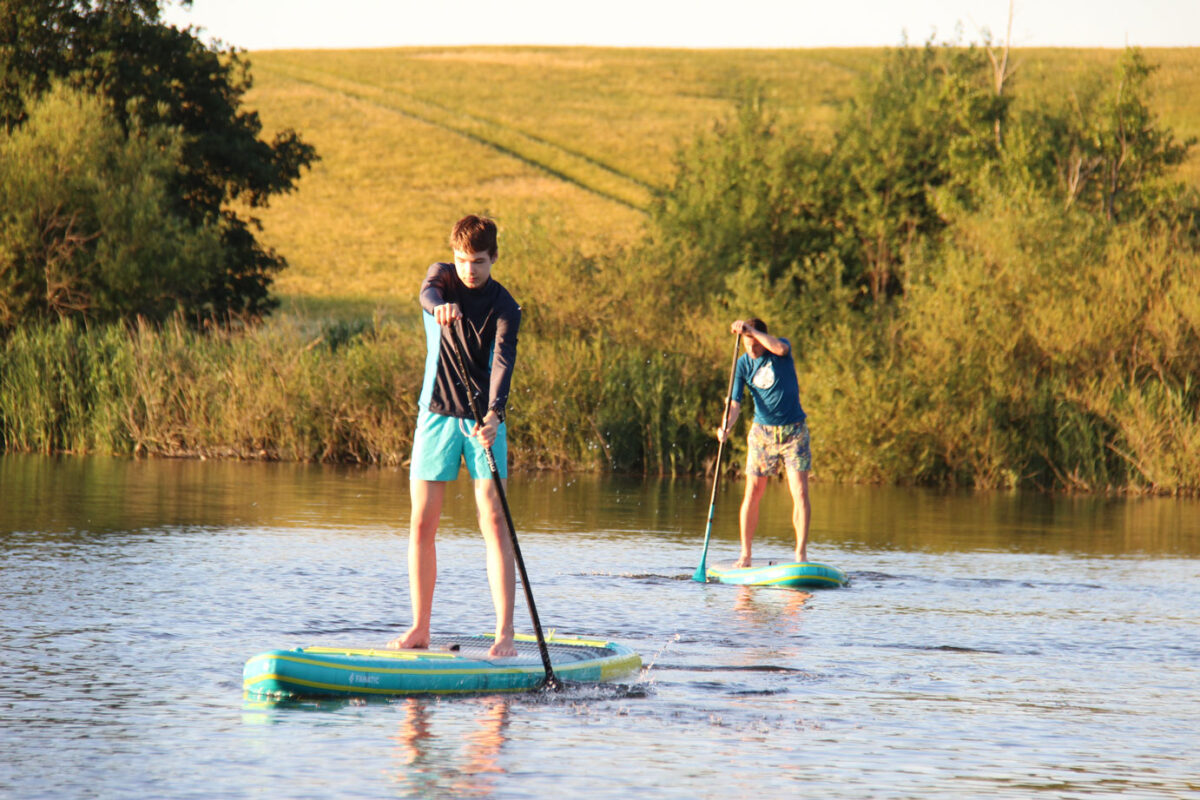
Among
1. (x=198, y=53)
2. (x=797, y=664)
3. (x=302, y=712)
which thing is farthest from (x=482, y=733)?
(x=198, y=53)

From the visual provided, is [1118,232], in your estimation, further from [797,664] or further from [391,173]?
[391,173]

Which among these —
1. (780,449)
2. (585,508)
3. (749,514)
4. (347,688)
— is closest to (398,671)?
(347,688)

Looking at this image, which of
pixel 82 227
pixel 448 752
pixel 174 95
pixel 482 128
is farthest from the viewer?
pixel 482 128

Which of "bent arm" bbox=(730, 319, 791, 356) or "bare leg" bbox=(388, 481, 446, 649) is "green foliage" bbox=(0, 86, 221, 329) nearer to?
"bent arm" bbox=(730, 319, 791, 356)

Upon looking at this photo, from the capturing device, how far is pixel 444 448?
787cm

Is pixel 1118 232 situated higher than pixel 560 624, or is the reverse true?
pixel 1118 232

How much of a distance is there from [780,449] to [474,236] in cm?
598

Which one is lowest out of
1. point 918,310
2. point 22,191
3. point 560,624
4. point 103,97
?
point 560,624

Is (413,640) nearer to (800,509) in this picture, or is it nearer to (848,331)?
(800,509)

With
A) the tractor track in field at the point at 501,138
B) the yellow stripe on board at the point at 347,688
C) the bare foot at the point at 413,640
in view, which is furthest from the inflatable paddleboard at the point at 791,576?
the tractor track in field at the point at 501,138

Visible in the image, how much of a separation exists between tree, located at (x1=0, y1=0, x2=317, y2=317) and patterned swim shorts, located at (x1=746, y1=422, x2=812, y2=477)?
21.4 meters

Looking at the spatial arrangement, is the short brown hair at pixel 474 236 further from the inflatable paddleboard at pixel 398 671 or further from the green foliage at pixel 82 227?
the green foliage at pixel 82 227

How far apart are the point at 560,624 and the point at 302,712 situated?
3032 mm

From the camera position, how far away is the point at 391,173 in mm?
69188
